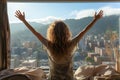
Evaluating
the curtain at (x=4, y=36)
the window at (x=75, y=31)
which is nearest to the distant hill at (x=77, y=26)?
the window at (x=75, y=31)

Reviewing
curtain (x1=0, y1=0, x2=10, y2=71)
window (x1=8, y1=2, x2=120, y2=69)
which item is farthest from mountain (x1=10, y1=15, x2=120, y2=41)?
curtain (x1=0, y1=0, x2=10, y2=71)

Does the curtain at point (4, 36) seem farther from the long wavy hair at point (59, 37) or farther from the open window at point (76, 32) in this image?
the long wavy hair at point (59, 37)

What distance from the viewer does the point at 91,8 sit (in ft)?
11.3

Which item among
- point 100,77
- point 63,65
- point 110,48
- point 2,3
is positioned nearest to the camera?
point 63,65

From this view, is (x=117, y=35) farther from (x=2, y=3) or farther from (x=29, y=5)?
(x=2, y=3)

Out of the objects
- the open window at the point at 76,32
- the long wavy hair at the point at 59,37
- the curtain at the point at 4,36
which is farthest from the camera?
the open window at the point at 76,32

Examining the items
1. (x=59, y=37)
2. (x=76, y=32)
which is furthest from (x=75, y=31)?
(x=59, y=37)

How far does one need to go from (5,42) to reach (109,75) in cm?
133

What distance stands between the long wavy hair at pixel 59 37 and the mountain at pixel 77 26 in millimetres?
816

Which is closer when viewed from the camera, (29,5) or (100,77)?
(100,77)

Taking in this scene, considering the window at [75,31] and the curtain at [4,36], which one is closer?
the curtain at [4,36]

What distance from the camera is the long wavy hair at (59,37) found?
2.60 metres

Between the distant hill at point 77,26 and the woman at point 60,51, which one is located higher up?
the distant hill at point 77,26

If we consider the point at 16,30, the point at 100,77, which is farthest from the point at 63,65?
the point at 16,30
